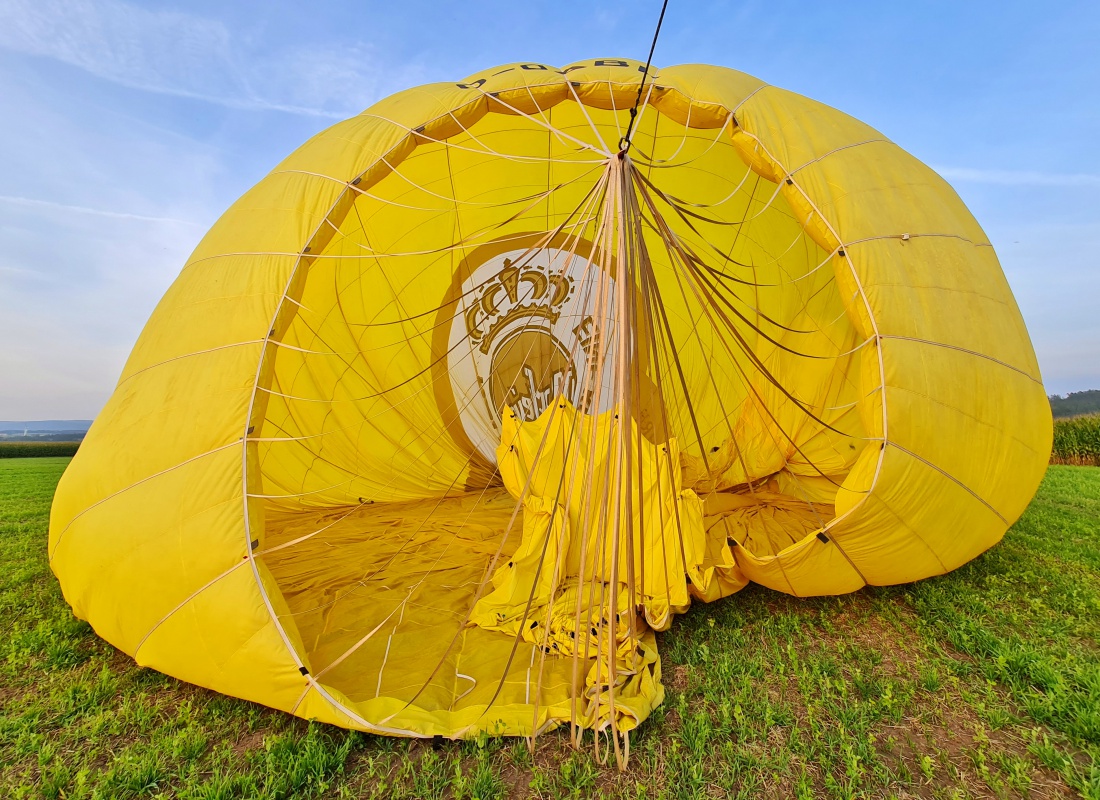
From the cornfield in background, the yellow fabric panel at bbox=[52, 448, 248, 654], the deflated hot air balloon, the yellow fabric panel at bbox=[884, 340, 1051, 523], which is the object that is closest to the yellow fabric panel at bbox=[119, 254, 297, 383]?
the deflated hot air balloon

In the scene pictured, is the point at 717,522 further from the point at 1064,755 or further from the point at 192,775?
the point at 192,775

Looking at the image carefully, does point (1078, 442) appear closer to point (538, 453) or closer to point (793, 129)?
point (793, 129)

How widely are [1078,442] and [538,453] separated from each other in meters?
11.8

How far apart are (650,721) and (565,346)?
10.3 ft

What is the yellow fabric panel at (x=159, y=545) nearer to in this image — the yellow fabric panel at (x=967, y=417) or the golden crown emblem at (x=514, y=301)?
the yellow fabric panel at (x=967, y=417)

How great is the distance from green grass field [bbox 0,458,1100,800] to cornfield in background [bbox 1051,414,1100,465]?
9.27 meters

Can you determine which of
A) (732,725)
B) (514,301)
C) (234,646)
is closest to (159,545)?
(234,646)

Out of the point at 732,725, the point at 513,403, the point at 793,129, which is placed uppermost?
the point at 793,129

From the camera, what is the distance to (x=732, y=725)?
6.75ft

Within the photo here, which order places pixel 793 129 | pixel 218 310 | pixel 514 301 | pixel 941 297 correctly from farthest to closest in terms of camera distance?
pixel 514 301
pixel 793 129
pixel 941 297
pixel 218 310

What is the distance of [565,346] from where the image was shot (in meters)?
4.83

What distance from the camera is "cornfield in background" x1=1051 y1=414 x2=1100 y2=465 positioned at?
9.92m

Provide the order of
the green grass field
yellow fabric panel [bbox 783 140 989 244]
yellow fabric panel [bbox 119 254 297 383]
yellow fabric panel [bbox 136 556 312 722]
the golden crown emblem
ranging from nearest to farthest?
the green grass field, yellow fabric panel [bbox 136 556 312 722], yellow fabric panel [bbox 119 254 297 383], yellow fabric panel [bbox 783 140 989 244], the golden crown emblem

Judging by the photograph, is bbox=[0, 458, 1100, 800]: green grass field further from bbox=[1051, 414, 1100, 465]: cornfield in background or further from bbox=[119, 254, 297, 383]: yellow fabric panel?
bbox=[1051, 414, 1100, 465]: cornfield in background
